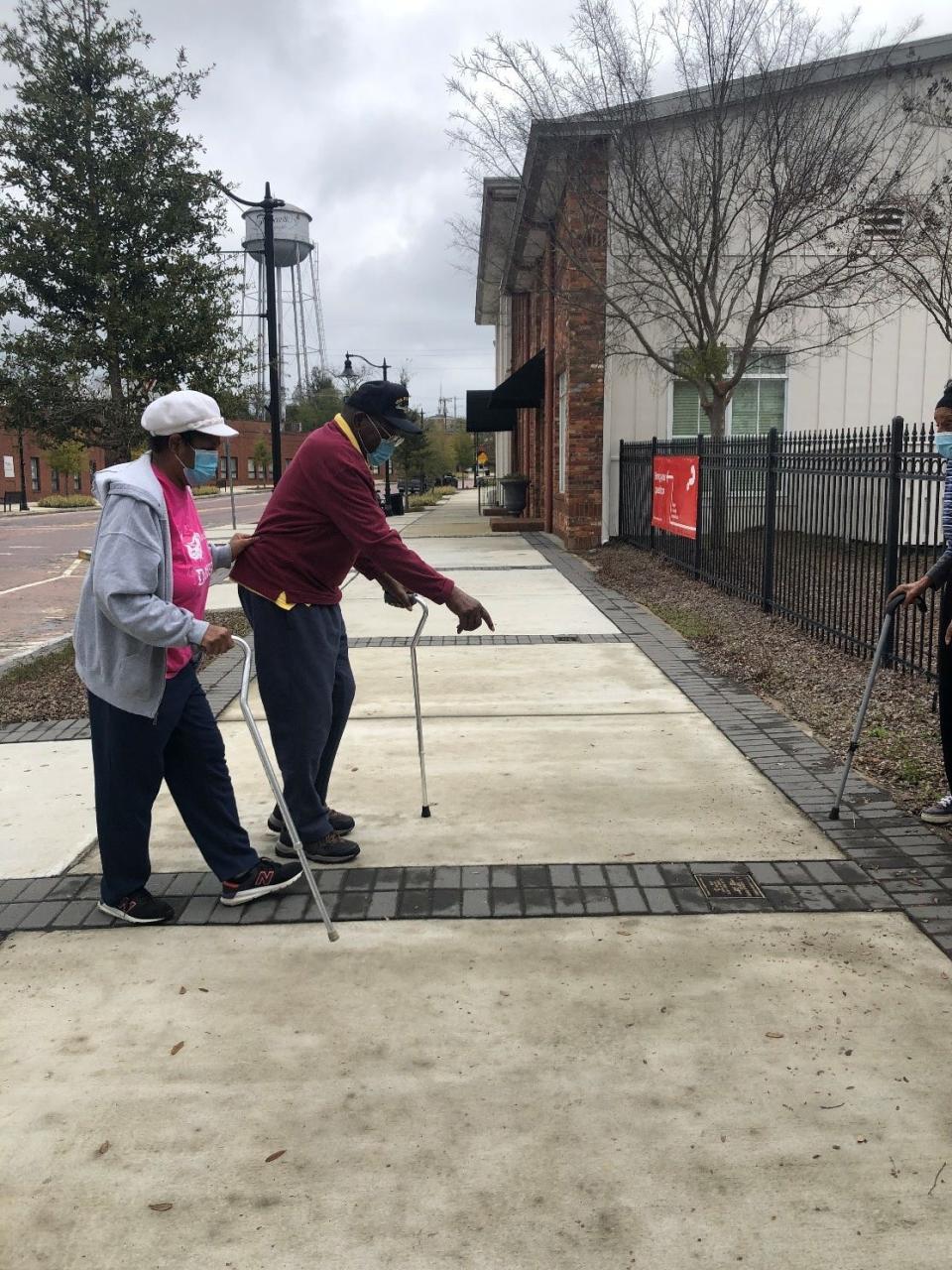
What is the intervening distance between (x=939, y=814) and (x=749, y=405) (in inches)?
516

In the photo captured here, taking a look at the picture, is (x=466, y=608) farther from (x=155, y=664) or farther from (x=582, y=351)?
(x=582, y=351)

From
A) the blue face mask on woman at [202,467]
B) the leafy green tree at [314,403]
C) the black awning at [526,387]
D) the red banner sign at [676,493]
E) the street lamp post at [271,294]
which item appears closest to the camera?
the blue face mask on woman at [202,467]

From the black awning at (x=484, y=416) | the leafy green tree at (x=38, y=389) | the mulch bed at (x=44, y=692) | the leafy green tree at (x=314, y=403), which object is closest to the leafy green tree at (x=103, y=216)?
the leafy green tree at (x=38, y=389)

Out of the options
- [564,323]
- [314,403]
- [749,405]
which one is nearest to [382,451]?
[749,405]

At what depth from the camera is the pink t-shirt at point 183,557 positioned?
3842mm

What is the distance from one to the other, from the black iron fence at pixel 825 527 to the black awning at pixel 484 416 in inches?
699

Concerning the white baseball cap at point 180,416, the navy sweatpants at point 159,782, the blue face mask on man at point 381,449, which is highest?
the white baseball cap at point 180,416

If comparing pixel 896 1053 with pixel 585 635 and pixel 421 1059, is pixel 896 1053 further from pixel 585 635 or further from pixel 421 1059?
pixel 585 635

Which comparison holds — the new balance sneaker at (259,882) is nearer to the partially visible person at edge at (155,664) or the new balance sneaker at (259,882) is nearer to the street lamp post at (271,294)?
the partially visible person at edge at (155,664)

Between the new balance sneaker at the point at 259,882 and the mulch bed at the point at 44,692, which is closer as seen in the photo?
the new balance sneaker at the point at 259,882

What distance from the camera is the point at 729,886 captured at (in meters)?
4.14

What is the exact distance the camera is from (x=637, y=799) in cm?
516

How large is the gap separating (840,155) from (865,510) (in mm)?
6934

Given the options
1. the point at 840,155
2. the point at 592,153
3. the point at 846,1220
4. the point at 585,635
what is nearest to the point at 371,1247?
the point at 846,1220
